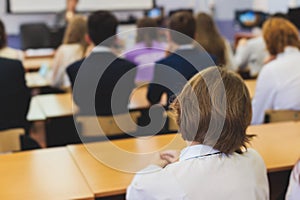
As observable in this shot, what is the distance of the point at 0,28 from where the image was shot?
9.74 feet

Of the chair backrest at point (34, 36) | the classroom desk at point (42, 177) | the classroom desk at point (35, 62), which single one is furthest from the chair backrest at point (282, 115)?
the chair backrest at point (34, 36)

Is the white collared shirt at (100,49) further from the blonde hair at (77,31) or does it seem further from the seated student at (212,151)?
the seated student at (212,151)

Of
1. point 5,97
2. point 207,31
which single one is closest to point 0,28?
point 5,97

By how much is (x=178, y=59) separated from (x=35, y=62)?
2.37 m

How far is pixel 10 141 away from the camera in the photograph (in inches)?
95.3

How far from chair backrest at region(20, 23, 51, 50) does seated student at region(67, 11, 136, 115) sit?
3.11 m

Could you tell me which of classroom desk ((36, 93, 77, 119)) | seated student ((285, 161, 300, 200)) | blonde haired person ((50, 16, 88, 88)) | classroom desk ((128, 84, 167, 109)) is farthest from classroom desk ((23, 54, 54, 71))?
seated student ((285, 161, 300, 200))

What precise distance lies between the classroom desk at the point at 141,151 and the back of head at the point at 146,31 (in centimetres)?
174

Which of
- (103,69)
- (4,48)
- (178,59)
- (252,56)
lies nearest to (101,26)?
(103,69)

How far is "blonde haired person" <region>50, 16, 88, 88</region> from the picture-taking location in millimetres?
3609

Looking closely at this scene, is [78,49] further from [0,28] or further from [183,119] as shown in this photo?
[183,119]

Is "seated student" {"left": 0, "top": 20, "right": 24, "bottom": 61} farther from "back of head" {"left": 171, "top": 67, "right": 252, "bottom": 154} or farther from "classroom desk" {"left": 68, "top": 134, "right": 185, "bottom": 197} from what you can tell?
"back of head" {"left": 171, "top": 67, "right": 252, "bottom": 154}

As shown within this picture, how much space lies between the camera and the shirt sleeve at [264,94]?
2736 mm

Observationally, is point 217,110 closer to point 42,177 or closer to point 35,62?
point 42,177
